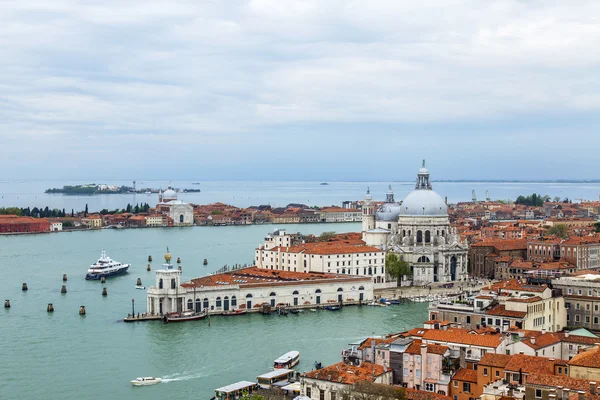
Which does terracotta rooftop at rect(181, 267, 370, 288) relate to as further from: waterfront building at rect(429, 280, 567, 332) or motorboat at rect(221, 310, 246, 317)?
waterfront building at rect(429, 280, 567, 332)

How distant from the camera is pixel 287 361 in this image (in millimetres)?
19766

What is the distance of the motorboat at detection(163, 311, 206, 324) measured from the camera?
87.7 feet

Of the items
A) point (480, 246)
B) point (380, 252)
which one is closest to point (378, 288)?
point (380, 252)

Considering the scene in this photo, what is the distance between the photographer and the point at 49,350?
22.6 metres

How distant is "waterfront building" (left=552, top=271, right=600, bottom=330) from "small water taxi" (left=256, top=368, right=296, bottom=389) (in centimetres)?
711

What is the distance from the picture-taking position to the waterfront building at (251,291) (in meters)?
27.7

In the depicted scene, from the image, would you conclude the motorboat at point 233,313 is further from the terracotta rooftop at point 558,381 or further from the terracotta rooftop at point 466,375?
the terracotta rooftop at point 558,381

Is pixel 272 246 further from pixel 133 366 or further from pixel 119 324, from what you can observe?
pixel 133 366

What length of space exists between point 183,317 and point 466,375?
1338 cm

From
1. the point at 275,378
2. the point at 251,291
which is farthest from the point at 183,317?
the point at 275,378

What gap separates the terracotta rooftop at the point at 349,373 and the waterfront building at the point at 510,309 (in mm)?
3742

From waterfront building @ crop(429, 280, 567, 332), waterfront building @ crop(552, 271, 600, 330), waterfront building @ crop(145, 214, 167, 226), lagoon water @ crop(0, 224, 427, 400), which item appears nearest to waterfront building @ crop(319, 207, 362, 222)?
waterfront building @ crop(145, 214, 167, 226)

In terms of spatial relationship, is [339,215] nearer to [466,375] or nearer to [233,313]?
[233,313]

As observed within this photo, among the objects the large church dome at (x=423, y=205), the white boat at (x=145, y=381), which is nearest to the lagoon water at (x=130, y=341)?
the white boat at (x=145, y=381)
